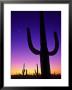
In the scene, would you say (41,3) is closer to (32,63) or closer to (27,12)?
(27,12)

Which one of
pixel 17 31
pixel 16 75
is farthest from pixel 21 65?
pixel 17 31

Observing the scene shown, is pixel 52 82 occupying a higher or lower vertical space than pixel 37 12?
lower

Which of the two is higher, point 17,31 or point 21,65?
point 17,31

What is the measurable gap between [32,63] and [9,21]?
23cm

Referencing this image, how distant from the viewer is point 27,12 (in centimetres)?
95

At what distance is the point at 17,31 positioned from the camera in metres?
0.95

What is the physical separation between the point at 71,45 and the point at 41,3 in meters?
0.25

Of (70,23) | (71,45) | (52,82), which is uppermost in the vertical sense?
(70,23)

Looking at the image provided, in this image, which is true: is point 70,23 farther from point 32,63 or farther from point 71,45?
point 32,63

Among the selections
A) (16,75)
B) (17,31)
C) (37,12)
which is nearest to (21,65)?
(16,75)

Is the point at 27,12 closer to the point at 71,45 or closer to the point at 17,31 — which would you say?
the point at 17,31

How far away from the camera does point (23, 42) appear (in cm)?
95

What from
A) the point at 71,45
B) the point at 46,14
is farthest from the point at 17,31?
the point at 71,45

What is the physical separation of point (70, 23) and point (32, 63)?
0.27m
